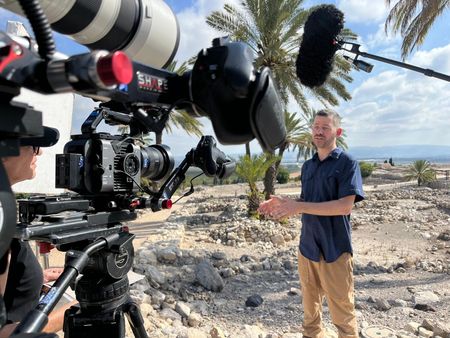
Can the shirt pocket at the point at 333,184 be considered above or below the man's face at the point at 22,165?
below

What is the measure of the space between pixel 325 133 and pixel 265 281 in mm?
3550

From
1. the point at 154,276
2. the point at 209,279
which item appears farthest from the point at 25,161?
A: the point at 209,279

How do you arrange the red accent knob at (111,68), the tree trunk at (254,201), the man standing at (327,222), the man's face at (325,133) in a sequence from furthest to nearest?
the tree trunk at (254,201), the man's face at (325,133), the man standing at (327,222), the red accent knob at (111,68)

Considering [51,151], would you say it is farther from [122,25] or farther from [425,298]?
[425,298]

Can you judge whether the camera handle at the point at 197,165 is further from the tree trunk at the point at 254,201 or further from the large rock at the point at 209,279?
the tree trunk at the point at 254,201

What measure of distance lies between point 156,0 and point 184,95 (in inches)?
16.9

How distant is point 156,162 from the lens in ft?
6.45

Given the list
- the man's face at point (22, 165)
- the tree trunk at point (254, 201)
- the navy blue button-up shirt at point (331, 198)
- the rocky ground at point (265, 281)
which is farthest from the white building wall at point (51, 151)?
the tree trunk at point (254, 201)

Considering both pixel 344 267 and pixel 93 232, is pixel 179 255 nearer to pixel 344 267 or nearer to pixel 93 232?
pixel 344 267

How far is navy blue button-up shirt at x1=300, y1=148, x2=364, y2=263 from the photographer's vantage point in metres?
3.00

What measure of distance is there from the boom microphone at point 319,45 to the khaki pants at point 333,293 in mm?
1599

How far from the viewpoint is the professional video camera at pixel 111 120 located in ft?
2.42

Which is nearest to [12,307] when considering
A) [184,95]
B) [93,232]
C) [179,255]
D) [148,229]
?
[93,232]

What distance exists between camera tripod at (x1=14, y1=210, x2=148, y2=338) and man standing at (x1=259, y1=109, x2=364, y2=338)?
1.34 meters
